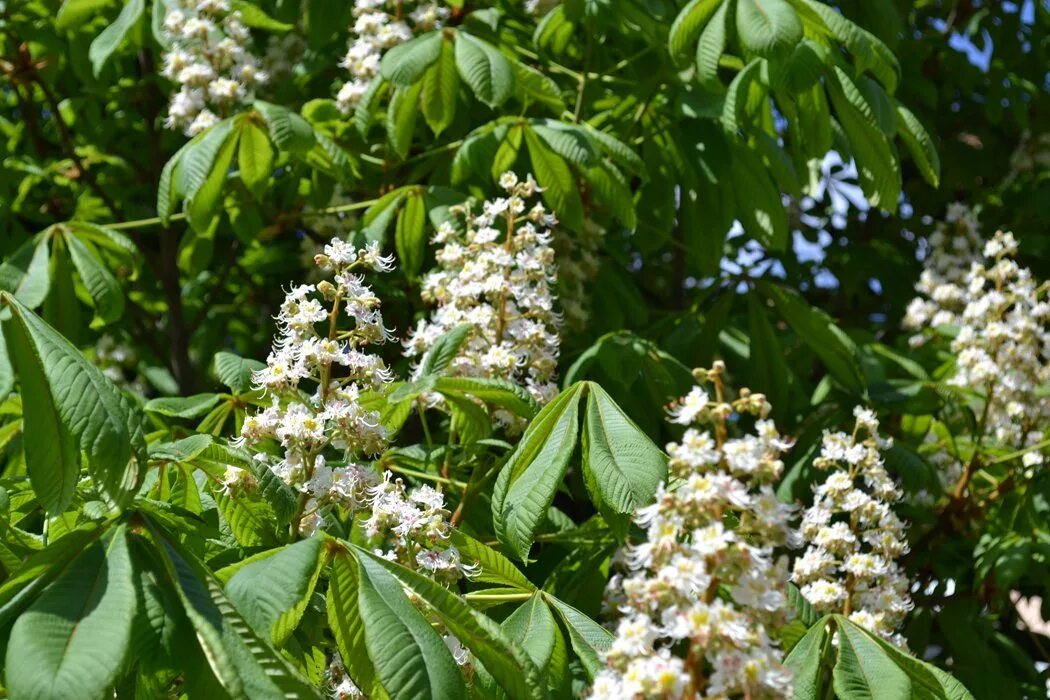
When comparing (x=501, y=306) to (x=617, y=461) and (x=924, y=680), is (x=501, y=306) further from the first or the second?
(x=924, y=680)

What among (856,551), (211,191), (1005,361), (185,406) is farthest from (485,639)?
(1005,361)

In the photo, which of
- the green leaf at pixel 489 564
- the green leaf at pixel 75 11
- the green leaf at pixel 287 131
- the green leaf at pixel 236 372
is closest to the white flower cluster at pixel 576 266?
the green leaf at pixel 287 131

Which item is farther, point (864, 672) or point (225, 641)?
point (864, 672)

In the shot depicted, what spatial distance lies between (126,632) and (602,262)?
93.3 inches

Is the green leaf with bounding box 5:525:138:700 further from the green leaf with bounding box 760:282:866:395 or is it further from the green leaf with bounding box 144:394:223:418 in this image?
the green leaf with bounding box 760:282:866:395

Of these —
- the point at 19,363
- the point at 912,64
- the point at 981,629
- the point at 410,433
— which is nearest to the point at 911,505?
the point at 981,629

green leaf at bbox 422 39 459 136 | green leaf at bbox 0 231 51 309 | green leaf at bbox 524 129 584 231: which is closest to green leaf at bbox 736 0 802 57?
green leaf at bbox 524 129 584 231

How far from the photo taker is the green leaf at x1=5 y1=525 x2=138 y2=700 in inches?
46.2

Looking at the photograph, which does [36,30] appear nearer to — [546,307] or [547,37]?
[547,37]

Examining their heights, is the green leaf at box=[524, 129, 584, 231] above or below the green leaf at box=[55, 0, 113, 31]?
above

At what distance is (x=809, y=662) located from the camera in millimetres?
1694

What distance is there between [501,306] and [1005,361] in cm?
146

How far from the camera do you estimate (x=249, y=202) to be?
328 centimetres

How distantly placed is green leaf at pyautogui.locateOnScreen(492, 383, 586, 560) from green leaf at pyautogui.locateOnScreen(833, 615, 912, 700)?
0.46 metres
